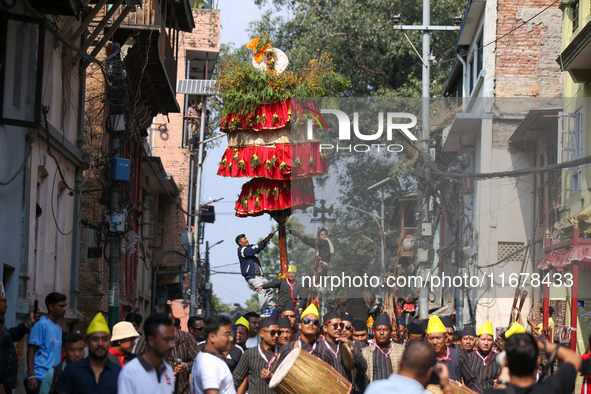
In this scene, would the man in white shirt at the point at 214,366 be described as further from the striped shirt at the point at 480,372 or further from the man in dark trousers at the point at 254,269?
the man in dark trousers at the point at 254,269

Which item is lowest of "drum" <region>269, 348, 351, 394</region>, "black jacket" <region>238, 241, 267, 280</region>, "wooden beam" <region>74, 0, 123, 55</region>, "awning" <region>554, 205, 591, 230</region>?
"drum" <region>269, 348, 351, 394</region>

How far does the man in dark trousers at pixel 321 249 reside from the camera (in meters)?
15.3

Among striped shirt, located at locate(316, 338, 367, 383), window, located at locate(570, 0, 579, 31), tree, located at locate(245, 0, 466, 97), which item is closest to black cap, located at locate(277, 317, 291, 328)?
striped shirt, located at locate(316, 338, 367, 383)

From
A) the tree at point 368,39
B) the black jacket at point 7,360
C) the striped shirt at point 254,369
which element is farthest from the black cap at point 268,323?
the tree at point 368,39

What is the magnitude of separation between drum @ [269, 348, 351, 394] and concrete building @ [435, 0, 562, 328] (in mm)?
9580

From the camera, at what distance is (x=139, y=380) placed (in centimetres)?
597

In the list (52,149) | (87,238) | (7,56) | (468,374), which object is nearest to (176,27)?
(87,238)

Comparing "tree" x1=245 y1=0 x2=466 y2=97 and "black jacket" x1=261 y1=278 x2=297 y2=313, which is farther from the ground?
"tree" x1=245 y1=0 x2=466 y2=97

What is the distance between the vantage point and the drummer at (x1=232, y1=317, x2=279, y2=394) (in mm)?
9492

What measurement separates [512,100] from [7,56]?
607 inches

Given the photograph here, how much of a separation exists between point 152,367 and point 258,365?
358cm

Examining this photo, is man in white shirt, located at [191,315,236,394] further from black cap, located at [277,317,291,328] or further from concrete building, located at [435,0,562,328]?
concrete building, located at [435,0,562,328]

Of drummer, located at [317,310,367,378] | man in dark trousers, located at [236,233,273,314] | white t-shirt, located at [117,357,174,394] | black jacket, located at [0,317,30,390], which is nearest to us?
white t-shirt, located at [117,357,174,394]

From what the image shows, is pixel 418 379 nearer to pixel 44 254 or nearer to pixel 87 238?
pixel 44 254
